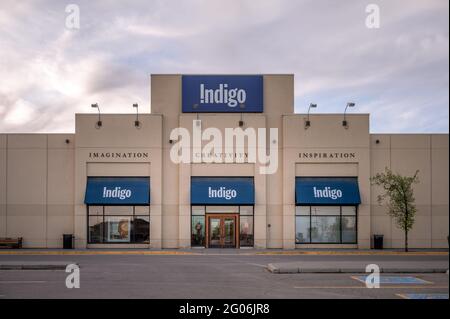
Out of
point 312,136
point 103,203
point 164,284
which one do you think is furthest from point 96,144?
point 164,284

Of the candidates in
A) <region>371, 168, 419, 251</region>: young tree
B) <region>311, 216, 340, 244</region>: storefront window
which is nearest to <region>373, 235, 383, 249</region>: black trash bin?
<region>371, 168, 419, 251</region>: young tree

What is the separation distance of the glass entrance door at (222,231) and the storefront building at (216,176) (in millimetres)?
63

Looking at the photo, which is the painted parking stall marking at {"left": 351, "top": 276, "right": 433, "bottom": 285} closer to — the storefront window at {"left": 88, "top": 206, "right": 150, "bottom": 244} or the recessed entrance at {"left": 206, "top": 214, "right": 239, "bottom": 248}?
the recessed entrance at {"left": 206, "top": 214, "right": 239, "bottom": 248}

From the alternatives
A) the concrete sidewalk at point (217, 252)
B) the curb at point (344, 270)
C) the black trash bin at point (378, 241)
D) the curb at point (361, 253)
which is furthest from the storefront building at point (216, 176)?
the curb at point (344, 270)

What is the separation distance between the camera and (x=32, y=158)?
33656mm

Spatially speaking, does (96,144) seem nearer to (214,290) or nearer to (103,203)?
(103,203)

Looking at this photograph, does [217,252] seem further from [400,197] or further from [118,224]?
[400,197]

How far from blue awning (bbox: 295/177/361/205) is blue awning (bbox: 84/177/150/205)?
9677mm

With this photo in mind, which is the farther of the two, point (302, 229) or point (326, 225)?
point (326, 225)

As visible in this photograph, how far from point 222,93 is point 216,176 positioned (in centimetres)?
537

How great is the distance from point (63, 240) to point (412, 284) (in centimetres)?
2193

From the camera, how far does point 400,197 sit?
1242 inches

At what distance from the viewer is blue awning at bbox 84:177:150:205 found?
3253cm

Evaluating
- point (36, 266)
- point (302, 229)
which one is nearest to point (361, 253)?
point (302, 229)
